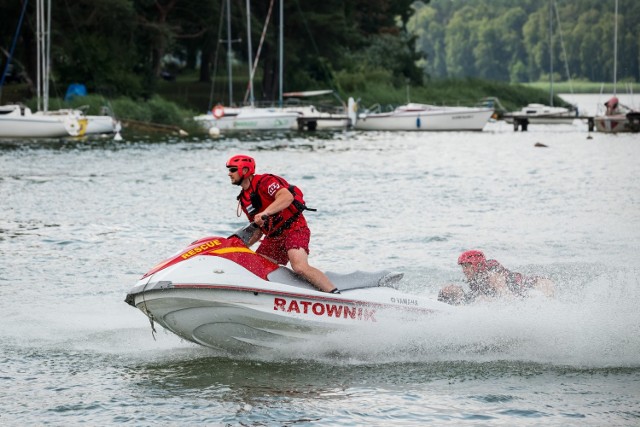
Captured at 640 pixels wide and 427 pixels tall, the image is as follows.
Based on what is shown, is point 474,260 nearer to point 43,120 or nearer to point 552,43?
point 43,120

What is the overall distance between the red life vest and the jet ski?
22cm

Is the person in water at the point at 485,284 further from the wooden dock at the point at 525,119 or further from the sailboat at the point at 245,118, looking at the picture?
the wooden dock at the point at 525,119

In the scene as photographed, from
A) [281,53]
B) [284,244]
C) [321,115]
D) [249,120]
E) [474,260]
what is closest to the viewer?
[284,244]

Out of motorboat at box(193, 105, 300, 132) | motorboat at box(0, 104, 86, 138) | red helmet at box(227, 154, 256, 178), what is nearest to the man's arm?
red helmet at box(227, 154, 256, 178)

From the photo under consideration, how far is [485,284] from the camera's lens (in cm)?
1243

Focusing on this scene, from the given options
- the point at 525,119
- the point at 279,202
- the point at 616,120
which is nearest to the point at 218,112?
the point at 525,119

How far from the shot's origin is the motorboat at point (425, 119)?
6494 centimetres

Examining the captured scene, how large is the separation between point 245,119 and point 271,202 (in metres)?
50.1

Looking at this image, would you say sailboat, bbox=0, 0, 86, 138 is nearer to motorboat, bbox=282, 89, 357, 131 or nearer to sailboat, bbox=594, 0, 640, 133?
motorboat, bbox=282, 89, 357, 131

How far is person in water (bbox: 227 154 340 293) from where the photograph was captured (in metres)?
11.4

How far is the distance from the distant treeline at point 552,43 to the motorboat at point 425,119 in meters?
11.3

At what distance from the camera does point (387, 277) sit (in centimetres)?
1218

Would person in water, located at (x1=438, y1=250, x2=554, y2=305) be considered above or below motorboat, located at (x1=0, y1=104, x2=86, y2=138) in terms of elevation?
below

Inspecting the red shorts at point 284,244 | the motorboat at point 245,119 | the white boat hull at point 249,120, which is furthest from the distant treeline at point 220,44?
the red shorts at point 284,244
